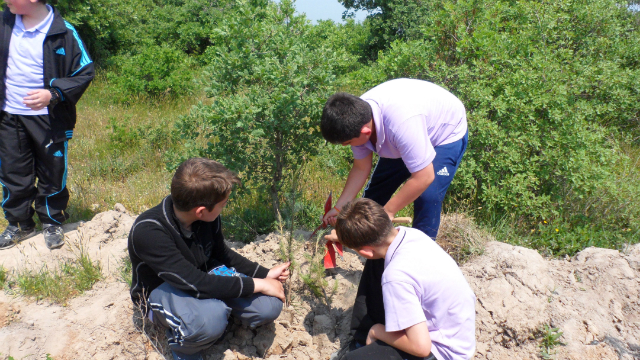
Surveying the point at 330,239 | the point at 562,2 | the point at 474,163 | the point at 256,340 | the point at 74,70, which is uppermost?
the point at 562,2

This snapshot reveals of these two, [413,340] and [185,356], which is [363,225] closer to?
[413,340]

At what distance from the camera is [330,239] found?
3.01 metres

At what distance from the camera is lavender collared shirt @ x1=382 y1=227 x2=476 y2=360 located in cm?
211

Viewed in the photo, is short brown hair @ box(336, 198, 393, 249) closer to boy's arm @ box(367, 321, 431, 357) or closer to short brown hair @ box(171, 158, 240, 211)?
boy's arm @ box(367, 321, 431, 357)

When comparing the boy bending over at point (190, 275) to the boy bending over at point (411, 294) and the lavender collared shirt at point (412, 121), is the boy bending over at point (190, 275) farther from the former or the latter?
the lavender collared shirt at point (412, 121)

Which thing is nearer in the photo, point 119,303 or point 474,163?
point 119,303

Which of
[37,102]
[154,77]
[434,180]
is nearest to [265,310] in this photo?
[434,180]

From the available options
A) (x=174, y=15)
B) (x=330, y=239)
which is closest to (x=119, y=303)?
(x=330, y=239)

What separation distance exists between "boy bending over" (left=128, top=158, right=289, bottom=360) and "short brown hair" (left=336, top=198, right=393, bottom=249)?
699 mm

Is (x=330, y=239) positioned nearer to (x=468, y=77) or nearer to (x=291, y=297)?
(x=291, y=297)

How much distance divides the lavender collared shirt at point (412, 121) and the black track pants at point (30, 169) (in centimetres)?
257

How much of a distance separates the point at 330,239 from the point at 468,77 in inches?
95.6

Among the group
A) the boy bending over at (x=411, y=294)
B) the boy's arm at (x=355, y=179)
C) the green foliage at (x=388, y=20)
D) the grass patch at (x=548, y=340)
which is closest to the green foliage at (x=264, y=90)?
the boy's arm at (x=355, y=179)

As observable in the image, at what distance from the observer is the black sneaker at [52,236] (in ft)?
12.5
